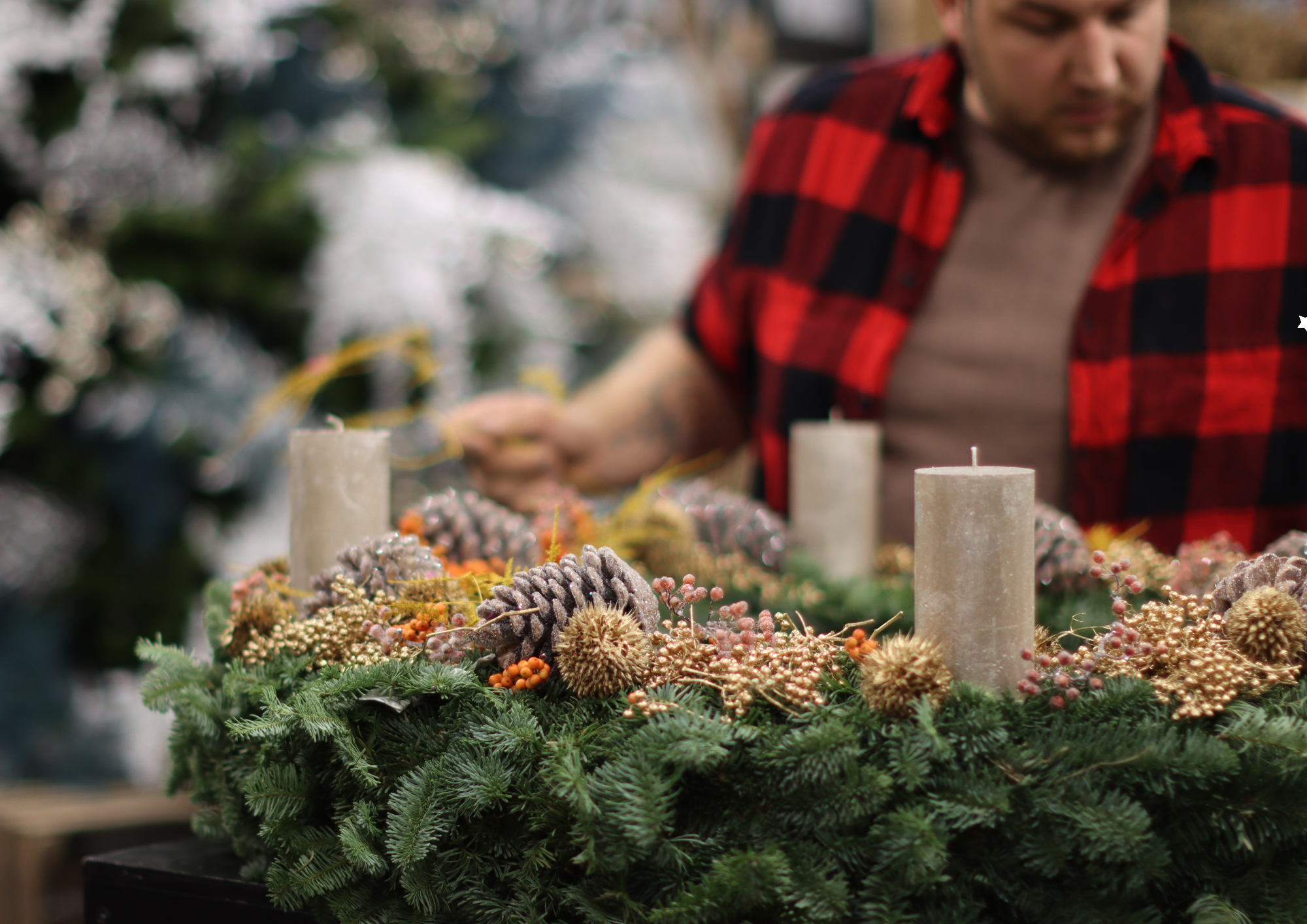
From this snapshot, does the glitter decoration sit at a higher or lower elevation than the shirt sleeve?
lower

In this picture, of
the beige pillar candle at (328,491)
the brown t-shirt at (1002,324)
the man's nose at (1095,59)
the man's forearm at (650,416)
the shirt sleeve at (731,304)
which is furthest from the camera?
the shirt sleeve at (731,304)

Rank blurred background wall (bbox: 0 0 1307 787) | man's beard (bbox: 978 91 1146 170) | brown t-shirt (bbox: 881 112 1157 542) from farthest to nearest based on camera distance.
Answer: blurred background wall (bbox: 0 0 1307 787) < brown t-shirt (bbox: 881 112 1157 542) < man's beard (bbox: 978 91 1146 170)

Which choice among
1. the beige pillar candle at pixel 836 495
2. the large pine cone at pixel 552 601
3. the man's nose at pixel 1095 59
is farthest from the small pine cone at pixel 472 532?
the man's nose at pixel 1095 59

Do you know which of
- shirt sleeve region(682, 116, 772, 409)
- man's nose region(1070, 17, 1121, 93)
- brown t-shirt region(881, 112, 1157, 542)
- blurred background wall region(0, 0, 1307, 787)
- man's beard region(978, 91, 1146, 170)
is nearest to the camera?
man's nose region(1070, 17, 1121, 93)

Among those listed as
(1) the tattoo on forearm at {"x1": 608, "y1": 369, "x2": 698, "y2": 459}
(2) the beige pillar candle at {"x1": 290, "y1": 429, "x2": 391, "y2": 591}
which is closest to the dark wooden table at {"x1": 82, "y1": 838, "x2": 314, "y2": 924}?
(2) the beige pillar candle at {"x1": 290, "y1": 429, "x2": 391, "y2": 591}

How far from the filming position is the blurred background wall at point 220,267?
1.60 metres

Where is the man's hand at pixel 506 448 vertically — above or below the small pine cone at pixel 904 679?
above

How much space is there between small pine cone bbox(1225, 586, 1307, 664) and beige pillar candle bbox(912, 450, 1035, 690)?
117mm

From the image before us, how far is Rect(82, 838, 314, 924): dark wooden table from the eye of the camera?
0.68 m

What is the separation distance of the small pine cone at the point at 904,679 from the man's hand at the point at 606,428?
54 cm

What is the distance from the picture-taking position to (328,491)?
0.77 m

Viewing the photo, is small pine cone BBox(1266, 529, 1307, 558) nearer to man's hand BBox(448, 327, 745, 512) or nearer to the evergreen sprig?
the evergreen sprig

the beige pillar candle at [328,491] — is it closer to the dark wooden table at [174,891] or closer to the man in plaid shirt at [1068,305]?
the dark wooden table at [174,891]

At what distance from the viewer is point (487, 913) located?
1.91 feet
